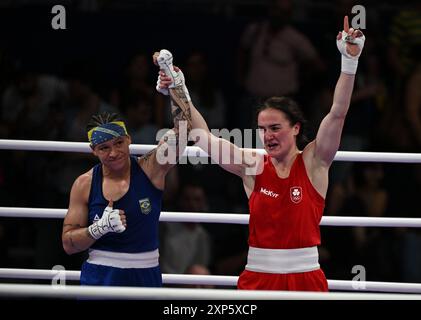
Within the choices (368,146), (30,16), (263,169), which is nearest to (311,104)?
(368,146)

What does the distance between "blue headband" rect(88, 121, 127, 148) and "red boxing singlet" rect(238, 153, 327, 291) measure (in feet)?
2.01

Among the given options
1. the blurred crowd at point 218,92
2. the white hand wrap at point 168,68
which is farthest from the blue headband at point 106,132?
the blurred crowd at point 218,92

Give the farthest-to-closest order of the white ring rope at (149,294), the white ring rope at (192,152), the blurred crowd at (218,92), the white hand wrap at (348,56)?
the blurred crowd at (218,92) → the white ring rope at (192,152) → the white hand wrap at (348,56) → the white ring rope at (149,294)

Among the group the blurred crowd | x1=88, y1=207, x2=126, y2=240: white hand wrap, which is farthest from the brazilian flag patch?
the blurred crowd

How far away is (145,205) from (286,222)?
1.87 ft

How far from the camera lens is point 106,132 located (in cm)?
338

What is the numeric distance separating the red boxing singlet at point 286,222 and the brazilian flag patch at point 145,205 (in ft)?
1.36

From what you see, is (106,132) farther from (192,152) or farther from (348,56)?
(348,56)

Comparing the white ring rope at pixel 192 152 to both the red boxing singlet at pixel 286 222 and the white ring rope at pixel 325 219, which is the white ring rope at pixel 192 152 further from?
the red boxing singlet at pixel 286 222

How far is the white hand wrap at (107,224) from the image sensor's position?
3.19 metres

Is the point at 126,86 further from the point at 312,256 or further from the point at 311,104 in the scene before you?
the point at 312,256

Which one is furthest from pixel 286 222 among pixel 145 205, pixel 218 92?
pixel 218 92

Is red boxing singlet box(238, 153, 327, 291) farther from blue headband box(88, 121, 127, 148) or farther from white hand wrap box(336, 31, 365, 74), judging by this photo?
blue headband box(88, 121, 127, 148)

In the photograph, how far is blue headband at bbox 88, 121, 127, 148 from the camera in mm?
3375
